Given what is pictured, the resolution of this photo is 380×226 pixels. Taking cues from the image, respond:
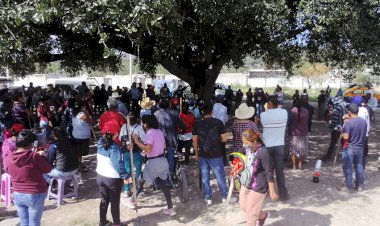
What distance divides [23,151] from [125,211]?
232 cm

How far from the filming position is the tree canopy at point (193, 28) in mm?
5547

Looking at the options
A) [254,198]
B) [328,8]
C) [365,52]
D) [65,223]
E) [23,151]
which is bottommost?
[65,223]

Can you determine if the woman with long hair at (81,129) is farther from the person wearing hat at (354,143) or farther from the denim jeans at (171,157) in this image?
the person wearing hat at (354,143)

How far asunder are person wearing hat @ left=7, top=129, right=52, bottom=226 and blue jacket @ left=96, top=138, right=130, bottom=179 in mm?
759

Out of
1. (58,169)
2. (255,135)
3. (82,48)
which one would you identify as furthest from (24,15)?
(82,48)

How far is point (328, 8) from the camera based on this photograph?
7613mm

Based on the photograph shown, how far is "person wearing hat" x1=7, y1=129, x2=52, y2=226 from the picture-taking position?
448 cm

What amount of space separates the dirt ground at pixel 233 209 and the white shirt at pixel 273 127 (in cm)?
107

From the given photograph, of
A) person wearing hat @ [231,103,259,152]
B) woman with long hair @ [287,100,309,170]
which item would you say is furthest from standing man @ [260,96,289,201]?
woman with long hair @ [287,100,309,170]

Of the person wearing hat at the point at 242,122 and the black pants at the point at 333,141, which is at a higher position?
the person wearing hat at the point at 242,122

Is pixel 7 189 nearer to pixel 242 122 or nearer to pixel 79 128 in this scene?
pixel 79 128

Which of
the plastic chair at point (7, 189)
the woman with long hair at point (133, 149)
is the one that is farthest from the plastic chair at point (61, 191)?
the woman with long hair at point (133, 149)

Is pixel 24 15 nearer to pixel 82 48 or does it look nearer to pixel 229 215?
pixel 229 215

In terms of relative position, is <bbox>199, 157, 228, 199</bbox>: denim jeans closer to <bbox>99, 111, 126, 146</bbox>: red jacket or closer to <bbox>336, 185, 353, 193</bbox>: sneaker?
<bbox>99, 111, 126, 146</bbox>: red jacket
